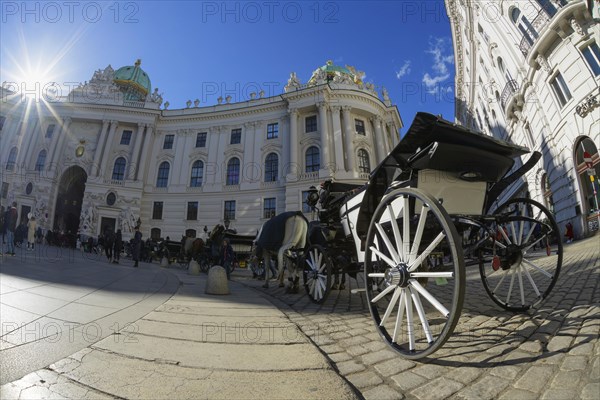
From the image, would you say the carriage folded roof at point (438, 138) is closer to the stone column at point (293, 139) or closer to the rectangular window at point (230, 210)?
the stone column at point (293, 139)

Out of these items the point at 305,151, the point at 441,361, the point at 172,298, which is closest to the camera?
the point at 441,361

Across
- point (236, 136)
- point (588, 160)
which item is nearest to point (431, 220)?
point (588, 160)

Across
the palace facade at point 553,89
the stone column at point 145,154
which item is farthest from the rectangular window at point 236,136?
the palace facade at point 553,89

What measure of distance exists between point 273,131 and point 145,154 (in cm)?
1647

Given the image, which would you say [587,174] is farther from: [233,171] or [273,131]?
[233,171]

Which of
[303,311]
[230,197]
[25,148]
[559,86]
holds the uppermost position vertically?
[25,148]

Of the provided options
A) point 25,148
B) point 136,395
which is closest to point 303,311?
point 136,395

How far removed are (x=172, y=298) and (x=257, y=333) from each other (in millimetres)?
2706

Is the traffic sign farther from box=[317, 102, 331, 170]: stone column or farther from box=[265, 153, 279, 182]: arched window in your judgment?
box=[265, 153, 279, 182]: arched window

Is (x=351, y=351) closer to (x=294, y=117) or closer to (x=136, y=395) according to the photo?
(x=136, y=395)

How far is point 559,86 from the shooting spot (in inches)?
590

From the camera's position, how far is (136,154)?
110 feet

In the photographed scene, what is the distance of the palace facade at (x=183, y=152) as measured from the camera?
30.4 metres

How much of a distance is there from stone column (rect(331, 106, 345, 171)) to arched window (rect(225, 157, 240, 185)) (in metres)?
12.2
